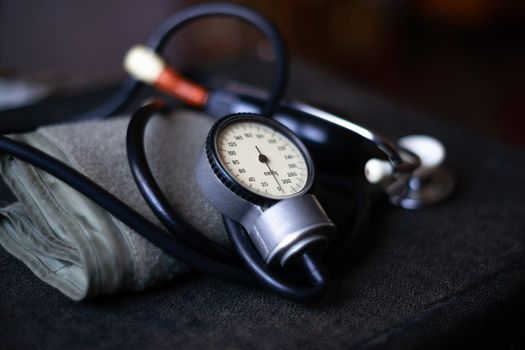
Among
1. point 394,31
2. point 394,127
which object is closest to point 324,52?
point 394,31

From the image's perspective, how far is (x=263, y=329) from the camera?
442mm

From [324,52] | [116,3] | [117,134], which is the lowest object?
[324,52]

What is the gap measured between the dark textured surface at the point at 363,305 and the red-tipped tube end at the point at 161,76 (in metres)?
0.24

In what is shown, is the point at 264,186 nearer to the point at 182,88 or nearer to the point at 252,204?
the point at 252,204

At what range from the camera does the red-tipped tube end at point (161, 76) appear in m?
0.68

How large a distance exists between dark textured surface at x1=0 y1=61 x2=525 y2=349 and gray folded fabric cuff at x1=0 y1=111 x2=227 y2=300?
19 millimetres

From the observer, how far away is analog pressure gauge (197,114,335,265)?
17.3 inches

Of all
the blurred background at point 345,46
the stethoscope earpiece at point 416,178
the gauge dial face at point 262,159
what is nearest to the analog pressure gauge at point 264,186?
the gauge dial face at point 262,159

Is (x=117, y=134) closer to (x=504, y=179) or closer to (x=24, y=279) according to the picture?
(x=24, y=279)

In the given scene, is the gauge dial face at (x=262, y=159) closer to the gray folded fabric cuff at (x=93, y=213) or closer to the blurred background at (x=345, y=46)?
the gray folded fabric cuff at (x=93, y=213)

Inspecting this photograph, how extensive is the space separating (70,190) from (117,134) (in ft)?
0.27

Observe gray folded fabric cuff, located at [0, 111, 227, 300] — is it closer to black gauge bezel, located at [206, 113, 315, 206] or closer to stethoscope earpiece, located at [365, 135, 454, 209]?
black gauge bezel, located at [206, 113, 315, 206]

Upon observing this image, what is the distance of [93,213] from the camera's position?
1.48ft

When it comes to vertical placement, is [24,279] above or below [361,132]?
below
